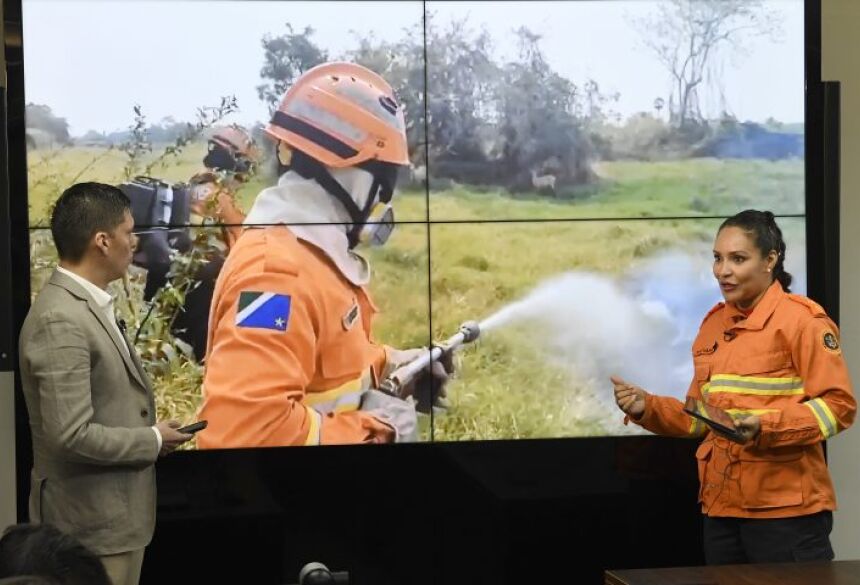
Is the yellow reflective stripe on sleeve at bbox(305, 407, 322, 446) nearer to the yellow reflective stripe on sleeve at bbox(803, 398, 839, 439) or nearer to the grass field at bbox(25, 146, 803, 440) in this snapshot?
the grass field at bbox(25, 146, 803, 440)

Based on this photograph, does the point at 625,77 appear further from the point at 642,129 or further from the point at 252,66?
the point at 252,66

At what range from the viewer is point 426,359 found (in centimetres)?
347

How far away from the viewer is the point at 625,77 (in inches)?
142

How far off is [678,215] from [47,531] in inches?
103

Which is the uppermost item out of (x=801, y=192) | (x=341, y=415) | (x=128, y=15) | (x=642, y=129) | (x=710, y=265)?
(x=128, y=15)

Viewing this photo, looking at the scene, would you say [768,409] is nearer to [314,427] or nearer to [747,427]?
[747,427]

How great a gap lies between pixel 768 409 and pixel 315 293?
1.50m

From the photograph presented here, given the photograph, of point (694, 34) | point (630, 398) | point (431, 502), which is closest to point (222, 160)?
point (431, 502)

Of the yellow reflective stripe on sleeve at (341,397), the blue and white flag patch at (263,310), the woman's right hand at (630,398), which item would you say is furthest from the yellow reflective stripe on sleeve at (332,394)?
the woman's right hand at (630,398)

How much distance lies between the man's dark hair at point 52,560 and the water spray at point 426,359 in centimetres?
194

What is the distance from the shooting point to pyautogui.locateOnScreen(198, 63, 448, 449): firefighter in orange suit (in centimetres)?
335

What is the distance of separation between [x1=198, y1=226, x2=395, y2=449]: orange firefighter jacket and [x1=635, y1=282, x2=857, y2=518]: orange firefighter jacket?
1200mm

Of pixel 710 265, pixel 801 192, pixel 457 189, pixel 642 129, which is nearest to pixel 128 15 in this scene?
pixel 457 189

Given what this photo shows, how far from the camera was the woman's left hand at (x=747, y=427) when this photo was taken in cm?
252
